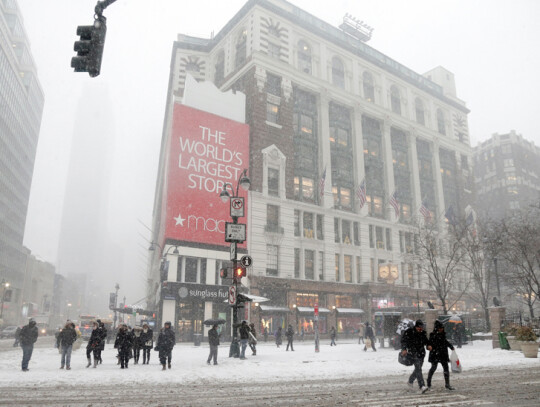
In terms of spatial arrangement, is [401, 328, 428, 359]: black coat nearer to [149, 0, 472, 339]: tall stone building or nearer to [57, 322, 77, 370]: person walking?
[57, 322, 77, 370]: person walking

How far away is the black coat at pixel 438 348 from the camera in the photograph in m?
10.5

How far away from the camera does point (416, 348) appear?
1057 cm

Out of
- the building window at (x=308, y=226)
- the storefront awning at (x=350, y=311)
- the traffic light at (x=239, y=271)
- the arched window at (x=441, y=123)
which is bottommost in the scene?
the storefront awning at (x=350, y=311)

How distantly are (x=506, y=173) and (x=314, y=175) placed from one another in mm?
93041

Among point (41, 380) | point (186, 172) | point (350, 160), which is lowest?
point (41, 380)

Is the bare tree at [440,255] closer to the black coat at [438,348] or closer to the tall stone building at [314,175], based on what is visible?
the tall stone building at [314,175]

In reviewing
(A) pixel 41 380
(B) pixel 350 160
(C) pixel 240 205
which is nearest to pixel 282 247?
(B) pixel 350 160

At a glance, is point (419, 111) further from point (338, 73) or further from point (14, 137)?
point (14, 137)

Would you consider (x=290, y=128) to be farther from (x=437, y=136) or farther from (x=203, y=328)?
(x=437, y=136)

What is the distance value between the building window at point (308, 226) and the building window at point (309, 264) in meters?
1.96

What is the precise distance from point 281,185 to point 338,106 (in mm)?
18059

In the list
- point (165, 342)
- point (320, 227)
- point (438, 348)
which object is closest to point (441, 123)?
point (320, 227)

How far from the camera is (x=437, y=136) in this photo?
71.4 m

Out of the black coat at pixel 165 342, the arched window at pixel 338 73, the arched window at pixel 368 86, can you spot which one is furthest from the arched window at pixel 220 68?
the black coat at pixel 165 342
